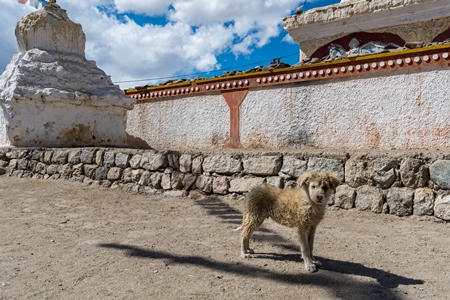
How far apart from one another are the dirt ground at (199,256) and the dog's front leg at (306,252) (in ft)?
0.18

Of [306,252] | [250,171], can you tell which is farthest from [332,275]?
[250,171]

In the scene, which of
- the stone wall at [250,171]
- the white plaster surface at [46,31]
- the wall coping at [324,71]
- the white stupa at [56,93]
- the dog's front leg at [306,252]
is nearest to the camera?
the dog's front leg at [306,252]

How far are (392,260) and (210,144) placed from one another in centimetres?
567

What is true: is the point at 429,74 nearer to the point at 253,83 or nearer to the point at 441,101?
the point at 441,101

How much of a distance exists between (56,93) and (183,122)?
9.24ft

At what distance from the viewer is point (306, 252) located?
10.00ft

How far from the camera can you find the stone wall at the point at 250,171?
15.3 ft

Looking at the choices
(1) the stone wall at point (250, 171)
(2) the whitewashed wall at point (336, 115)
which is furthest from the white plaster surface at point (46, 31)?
(2) the whitewashed wall at point (336, 115)

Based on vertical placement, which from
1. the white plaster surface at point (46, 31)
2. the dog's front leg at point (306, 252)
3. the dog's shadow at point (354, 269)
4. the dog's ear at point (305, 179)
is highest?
the white plaster surface at point (46, 31)

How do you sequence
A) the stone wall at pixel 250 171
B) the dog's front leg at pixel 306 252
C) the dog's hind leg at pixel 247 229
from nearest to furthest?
the dog's front leg at pixel 306 252
the dog's hind leg at pixel 247 229
the stone wall at pixel 250 171

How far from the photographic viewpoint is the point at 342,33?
10586 millimetres

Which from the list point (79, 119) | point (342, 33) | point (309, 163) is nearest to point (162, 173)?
point (309, 163)

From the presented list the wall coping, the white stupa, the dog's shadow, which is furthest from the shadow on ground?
the white stupa

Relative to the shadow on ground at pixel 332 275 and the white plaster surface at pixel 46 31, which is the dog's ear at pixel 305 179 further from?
the white plaster surface at pixel 46 31
